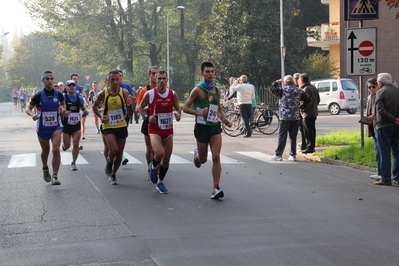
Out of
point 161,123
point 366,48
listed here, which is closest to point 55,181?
point 161,123

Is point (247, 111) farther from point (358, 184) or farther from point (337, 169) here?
point (358, 184)

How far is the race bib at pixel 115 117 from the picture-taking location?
31.1 ft

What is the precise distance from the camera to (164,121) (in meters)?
8.95

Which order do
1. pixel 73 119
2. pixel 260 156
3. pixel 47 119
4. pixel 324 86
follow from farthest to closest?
1. pixel 324 86
2. pixel 260 156
3. pixel 73 119
4. pixel 47 119

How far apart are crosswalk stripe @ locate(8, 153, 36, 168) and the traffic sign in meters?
7.63

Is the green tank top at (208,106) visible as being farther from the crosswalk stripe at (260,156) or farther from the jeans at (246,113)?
the jeans at (246,113)

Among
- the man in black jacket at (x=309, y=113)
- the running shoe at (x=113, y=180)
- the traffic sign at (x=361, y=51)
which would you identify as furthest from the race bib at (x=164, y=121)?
the man in black jacket at (x=309, y=113)

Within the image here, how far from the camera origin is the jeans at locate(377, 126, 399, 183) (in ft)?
32.1

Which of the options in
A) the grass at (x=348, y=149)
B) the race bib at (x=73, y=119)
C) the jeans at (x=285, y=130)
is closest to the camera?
the race bib at (x=73, y=119)

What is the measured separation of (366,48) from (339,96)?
16.6 metres

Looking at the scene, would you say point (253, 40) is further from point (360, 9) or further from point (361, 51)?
point (361, 51)

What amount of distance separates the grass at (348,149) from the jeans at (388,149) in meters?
1.84

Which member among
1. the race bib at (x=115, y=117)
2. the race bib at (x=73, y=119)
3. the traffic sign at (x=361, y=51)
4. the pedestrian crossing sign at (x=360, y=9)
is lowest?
the race bib at (x=73, y=119)

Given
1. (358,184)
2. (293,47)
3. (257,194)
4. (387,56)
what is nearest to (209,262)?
(257,194)
